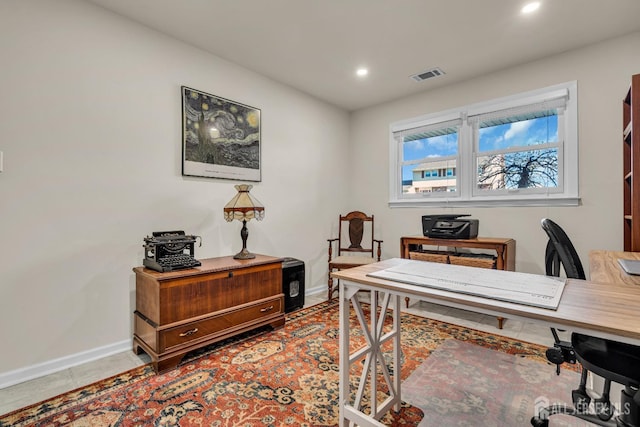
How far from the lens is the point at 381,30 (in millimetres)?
2504

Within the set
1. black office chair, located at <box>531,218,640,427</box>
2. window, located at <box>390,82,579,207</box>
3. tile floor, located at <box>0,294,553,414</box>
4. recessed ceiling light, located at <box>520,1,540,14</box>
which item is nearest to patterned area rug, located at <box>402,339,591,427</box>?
black office chair, located at <box>531,218,640,427</box>

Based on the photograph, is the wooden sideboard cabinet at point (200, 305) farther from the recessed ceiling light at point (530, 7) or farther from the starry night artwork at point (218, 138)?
the recessed ceiling light at point (530, 7)

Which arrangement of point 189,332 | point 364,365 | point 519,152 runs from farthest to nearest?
1. point 519,152
2. point 189,332
3. point 364,365

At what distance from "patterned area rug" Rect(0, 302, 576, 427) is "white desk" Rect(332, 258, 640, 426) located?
Result: 242 millimetres

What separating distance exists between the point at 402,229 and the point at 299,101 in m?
2.12

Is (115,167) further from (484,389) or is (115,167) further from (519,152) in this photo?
(519,152)

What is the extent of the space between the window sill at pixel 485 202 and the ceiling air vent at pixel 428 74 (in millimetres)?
1423

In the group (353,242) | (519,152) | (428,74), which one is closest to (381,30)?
(428,74)

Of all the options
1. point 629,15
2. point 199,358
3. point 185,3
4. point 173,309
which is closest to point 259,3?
point 185,3

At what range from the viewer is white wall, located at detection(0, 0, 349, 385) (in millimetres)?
1915

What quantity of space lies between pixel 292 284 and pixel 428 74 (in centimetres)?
274

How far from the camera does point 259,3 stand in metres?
2.18

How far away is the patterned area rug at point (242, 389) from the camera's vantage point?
1.55 m

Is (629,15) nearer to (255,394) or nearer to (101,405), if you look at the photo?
(255,394)
